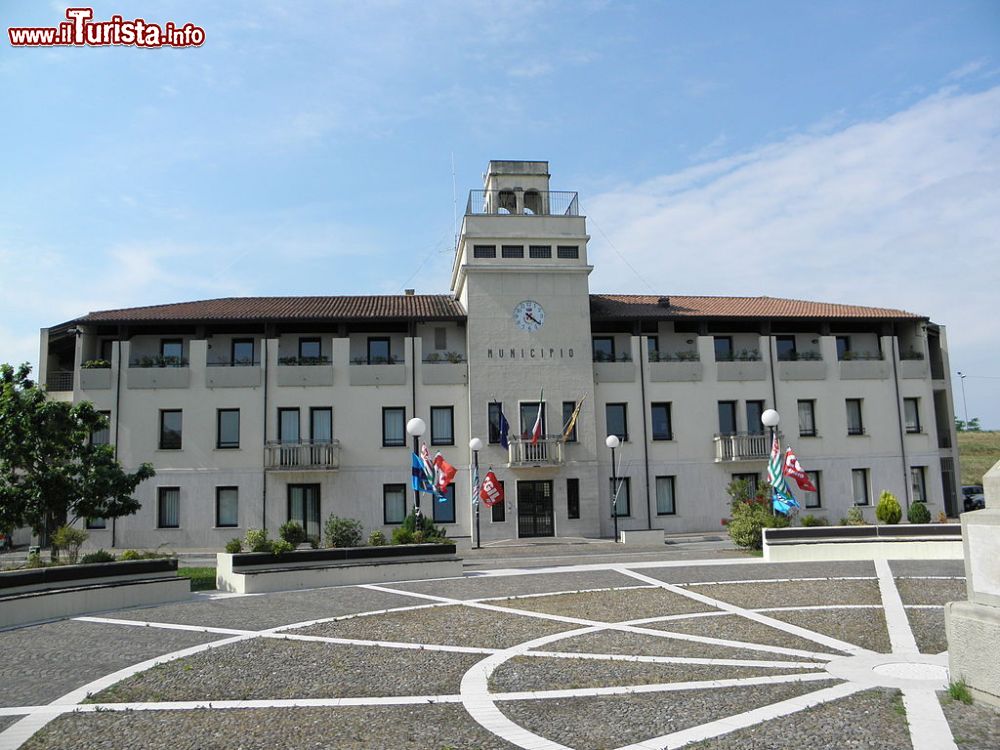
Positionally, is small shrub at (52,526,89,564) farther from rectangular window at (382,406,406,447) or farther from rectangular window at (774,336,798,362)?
rectangular window at (774,336,798,362)

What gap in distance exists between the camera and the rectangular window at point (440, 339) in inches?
1437

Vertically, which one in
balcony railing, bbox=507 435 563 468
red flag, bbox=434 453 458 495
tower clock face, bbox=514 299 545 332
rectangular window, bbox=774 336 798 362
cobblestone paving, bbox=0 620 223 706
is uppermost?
tower clock face, bbox=514 299 545 332

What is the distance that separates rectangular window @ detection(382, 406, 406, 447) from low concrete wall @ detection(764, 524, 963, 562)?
1702 cm

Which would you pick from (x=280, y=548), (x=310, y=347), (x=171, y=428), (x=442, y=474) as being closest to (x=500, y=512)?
(x=442, y=474)

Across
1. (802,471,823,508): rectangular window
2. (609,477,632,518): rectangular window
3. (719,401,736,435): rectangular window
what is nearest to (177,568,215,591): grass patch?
(609,477,632,518): rectangular window

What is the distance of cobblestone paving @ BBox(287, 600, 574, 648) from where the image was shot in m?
12.4

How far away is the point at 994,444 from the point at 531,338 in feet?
239

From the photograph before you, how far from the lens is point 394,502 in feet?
113

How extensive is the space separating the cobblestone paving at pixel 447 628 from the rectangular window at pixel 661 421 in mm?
Answer: 22753

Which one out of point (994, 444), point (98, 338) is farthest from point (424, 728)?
point (994, 444)

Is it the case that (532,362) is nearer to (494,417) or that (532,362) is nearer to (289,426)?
(494,417)

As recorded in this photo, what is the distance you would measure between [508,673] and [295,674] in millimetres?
2768

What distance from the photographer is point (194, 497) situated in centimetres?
3344

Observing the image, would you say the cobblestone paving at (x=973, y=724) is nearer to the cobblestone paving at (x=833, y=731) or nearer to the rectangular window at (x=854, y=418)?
the cobblestone paving at (x=833, y=731)
